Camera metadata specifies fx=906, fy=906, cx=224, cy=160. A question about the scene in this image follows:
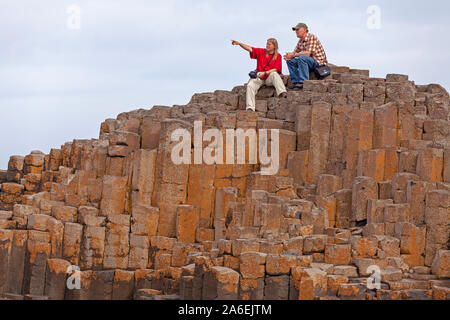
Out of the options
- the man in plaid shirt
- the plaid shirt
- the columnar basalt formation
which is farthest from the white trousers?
the plaid shirt

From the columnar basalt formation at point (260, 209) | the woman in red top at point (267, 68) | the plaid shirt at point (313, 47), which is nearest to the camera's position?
the columnar basalt formation at point (260, 209)

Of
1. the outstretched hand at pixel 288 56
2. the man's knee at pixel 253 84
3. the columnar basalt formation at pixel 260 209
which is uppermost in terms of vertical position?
the outstretched hand at pixel 288 56

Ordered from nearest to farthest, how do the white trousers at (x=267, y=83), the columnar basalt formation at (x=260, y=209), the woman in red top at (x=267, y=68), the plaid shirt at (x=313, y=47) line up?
1. the columnar basalt formation at (x=260, y=209)
2. the white trousers at (x=267, y=83)
3. the woman in red top at (x=267, y=68)
4. the plaid shirt at (x=313, y=47)

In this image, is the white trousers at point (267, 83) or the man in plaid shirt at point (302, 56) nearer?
the white trousers at point (267, 83)

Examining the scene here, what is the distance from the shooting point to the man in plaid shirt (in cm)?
2655

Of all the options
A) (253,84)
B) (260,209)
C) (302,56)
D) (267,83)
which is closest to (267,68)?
(267,83)

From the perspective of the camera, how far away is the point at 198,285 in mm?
20969

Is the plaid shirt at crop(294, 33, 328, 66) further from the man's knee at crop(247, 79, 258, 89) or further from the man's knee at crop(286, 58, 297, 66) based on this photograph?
the man's knee at crop(247, 79, 258, 89)

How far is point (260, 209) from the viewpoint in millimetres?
22000

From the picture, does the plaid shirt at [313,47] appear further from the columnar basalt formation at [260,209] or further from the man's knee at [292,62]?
the columnar basalt formation at [260,209]

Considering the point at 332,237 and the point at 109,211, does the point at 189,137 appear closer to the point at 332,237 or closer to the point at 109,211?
the point at 109,211

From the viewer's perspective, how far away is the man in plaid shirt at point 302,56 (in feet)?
87.1

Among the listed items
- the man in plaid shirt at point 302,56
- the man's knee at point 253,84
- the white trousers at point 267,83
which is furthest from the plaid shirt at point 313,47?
the man's knee at point 253,84

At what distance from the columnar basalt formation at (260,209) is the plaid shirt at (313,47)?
2.90ft
